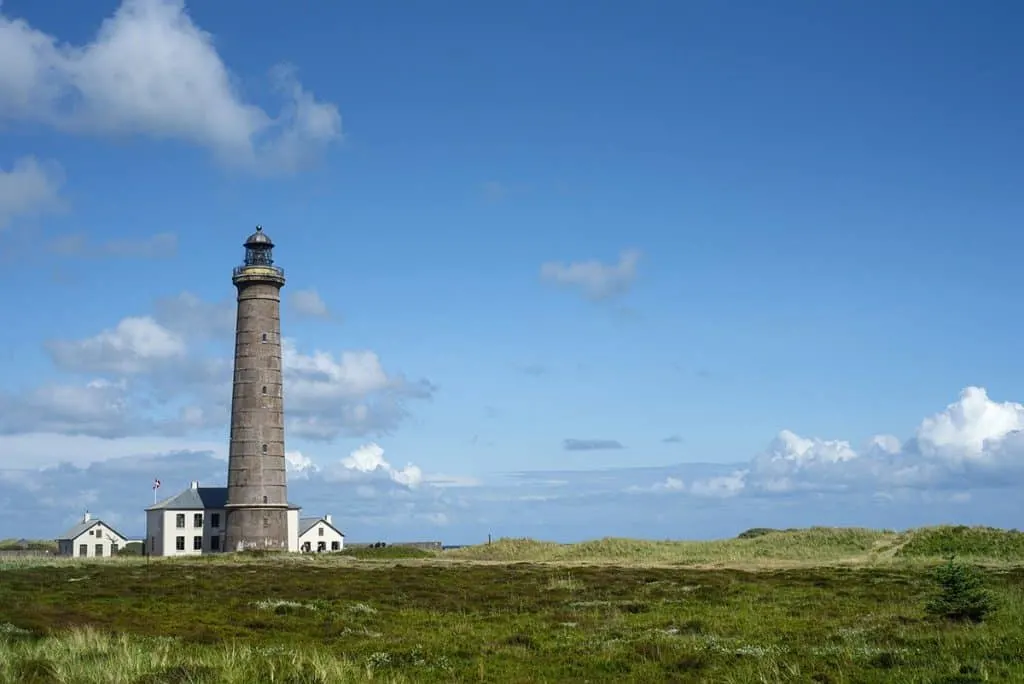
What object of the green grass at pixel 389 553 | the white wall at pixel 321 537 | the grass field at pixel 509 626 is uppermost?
the white wall at pixel 321 537

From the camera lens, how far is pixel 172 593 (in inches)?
1635

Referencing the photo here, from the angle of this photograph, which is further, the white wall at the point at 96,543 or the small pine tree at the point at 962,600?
the white wall at the point at 96,543

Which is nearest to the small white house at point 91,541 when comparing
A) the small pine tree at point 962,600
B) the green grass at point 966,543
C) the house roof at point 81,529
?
the house roof at point 81,529

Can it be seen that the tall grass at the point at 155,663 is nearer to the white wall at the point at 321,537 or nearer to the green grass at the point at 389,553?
the green grass at the point at 389,553

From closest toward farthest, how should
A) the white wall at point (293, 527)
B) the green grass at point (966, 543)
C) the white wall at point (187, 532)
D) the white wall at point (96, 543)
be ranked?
the green grass at point (966, 543) → the white wall at point (187, 532) → the white wall at point (293, 527) → the white wall at point (96, 543)

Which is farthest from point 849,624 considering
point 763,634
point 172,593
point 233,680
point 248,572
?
point 248,572

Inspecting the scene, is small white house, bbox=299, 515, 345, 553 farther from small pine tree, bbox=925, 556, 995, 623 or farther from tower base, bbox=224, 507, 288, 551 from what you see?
small pine tree, bbox=925, 556, 995, 623

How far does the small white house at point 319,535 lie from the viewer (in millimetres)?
99881

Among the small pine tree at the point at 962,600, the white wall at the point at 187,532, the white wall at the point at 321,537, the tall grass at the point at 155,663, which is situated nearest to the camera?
the tall grass at the point at 155,663

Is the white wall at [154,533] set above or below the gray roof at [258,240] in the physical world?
below

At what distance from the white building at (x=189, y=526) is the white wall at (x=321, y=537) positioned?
4.06 meters

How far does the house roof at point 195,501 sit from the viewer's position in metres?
93.8

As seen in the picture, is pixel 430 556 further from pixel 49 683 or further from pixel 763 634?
pixel 49 683

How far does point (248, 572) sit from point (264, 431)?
88.0 feet
